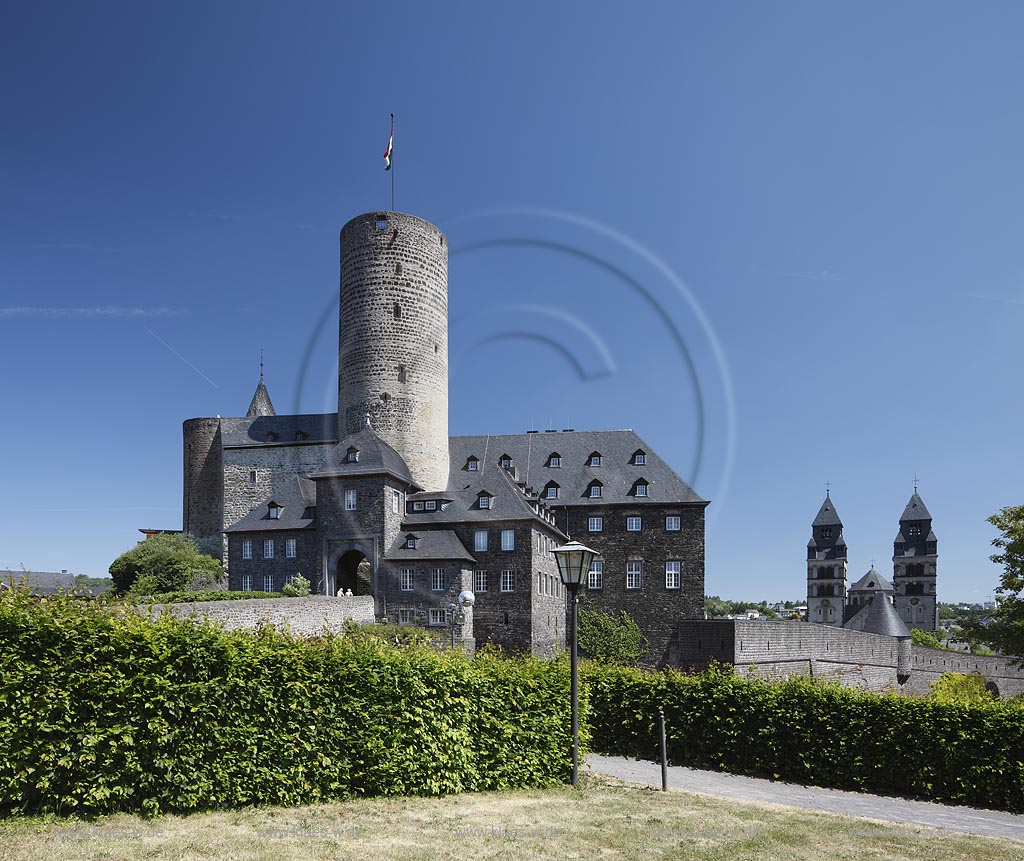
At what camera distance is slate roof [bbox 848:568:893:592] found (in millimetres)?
119525

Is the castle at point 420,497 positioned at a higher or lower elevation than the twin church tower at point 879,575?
higher

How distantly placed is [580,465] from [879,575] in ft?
278

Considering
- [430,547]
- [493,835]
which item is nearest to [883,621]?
[430,547]

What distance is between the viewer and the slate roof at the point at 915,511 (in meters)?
118

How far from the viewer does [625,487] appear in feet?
179

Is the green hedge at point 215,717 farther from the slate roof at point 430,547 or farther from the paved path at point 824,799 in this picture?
the slate roof at point 430,547

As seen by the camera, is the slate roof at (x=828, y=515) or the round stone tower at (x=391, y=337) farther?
the slate roof at (x=828, y=515)

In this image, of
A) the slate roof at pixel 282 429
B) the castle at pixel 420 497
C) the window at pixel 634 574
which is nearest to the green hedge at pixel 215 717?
the castle at pixel 420 497

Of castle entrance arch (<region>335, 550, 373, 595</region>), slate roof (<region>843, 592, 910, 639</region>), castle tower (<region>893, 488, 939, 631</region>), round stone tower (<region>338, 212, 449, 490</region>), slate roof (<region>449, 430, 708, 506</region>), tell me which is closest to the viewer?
castle entrance arch (<region>335, 550, 373, 595</region>)

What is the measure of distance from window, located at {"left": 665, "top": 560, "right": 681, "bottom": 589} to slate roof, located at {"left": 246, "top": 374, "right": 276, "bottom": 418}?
33.8m

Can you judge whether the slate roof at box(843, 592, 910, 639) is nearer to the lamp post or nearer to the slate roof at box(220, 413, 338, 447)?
the slate roof at box(220, 413, 338, 447)

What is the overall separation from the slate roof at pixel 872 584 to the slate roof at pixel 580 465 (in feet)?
258

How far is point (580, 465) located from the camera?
57.0 metres

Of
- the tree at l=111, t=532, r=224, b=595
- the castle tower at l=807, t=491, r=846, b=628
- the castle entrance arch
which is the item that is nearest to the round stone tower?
the castle entrance arch
